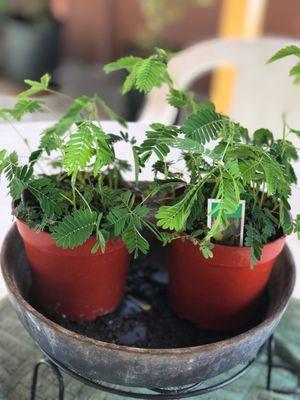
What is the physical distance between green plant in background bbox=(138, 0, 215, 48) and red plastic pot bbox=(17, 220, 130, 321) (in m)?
1.96

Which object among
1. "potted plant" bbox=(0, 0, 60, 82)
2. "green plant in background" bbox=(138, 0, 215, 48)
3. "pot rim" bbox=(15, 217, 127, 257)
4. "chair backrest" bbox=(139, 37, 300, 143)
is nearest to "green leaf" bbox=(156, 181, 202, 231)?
"pot rim" bbox=(15, 217, 127, 257)

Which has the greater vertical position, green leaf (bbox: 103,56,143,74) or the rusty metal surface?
green leaf (bbox: 103,56,143,74)

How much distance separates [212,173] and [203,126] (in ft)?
0.24

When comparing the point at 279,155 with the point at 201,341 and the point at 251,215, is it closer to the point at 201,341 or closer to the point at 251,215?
the point at 251,215

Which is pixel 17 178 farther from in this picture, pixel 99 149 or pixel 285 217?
pixel 285 217

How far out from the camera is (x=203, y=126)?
606mm

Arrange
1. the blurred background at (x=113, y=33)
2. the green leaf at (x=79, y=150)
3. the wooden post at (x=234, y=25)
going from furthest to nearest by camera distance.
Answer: the blurred background at (x=113, y=33), the wooden post at (x=234, y=25), the green leaf at (x=79, y=150)

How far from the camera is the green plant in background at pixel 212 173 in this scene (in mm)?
552

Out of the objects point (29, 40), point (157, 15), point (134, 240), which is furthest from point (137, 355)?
point (29, 40)

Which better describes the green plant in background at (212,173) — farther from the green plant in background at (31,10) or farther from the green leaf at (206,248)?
the green plant in background at (31,10)

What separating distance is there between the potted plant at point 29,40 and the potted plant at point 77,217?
2.14 metres

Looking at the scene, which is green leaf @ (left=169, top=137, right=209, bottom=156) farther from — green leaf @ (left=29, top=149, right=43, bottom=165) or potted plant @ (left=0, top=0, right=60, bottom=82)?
potted plant @ (left=0, top=0, right=60, bottom=82)

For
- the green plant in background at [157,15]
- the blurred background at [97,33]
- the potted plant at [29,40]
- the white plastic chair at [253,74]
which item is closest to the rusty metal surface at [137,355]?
the white plastic chair at [253,74]

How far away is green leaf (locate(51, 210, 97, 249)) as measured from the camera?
1.91 ft
